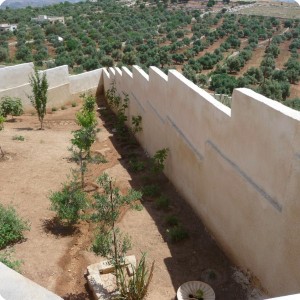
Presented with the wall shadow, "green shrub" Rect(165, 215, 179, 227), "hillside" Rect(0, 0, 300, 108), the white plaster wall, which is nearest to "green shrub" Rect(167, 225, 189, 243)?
the wall shadow

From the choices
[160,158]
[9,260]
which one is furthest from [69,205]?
[160,158]

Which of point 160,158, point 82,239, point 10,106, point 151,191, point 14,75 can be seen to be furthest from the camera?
point 14,75

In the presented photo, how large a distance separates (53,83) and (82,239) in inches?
504

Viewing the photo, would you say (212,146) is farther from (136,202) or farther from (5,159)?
(5,159)

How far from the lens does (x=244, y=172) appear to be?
20.5 ft

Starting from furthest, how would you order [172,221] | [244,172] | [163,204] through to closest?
[163,204]
[172,221]
[244,172]

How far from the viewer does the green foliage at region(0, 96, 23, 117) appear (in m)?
16.0

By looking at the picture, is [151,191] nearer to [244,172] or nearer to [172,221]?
[172,221]

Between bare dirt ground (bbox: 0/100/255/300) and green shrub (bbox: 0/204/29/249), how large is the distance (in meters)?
0.17

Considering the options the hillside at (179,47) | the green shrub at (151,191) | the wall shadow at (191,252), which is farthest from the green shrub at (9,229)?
the hillside at (179,47)

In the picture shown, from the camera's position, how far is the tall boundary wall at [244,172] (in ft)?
16.9

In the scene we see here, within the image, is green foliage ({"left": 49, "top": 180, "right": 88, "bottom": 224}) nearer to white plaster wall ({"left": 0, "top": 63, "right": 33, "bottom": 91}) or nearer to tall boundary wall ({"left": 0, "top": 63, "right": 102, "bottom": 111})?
tall boundary wall ({"left": 0, "top": 63, "right": 102, "bottom": 111})

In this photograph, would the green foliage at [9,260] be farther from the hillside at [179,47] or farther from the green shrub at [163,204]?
the hillside at [179,47]

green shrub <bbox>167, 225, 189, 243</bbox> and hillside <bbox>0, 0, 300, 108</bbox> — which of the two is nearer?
green shrub <bbox>167, 225, 189, 243</bbox>
